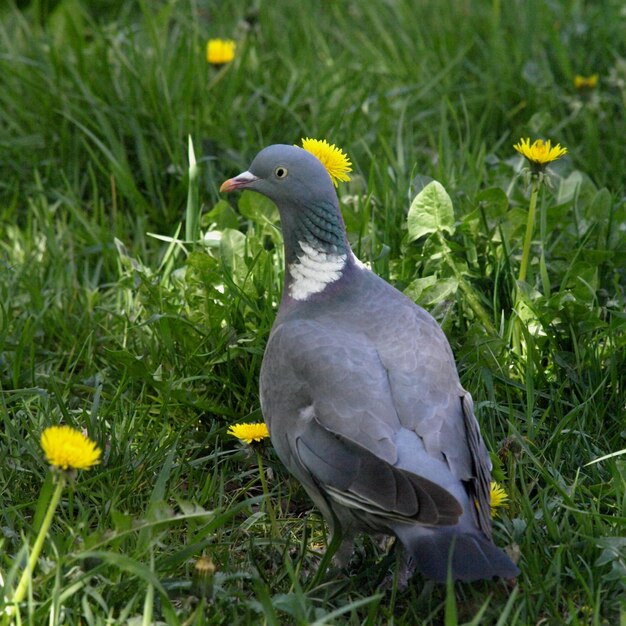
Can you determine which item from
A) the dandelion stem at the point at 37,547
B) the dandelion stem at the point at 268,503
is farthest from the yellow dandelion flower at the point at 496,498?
the dandelion stem at the point at 37,547

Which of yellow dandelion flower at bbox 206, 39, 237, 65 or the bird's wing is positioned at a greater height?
the bird's wing

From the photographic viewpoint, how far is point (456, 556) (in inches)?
102

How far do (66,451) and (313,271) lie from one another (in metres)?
1.05

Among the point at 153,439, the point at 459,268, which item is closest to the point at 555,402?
the point at 459,268

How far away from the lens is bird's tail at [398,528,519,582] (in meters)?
2.56

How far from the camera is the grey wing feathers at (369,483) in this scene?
259cm

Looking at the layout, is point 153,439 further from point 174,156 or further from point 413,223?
point 174,156

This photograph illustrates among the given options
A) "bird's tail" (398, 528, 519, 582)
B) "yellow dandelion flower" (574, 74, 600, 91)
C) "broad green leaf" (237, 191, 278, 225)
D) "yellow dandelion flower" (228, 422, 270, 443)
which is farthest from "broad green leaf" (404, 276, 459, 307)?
"yellow dandelion flower" (574, 74, 600, 91)

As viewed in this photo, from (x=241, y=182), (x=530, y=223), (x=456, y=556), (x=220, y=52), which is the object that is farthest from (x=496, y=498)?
(x=220, y=52)

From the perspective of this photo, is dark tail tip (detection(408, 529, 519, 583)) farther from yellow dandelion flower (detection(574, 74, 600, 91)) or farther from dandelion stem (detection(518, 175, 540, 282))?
yellow dandelion flower (detection(574, 74, 600, 91))

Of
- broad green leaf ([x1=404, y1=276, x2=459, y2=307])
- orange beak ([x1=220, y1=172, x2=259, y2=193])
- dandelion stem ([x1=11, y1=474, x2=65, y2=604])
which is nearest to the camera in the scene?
dandelion stem ([x1=11, y1=474, x2=65, y2=604])

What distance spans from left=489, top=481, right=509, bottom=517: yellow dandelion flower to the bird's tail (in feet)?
1.29

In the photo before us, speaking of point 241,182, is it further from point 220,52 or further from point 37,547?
point 220,52

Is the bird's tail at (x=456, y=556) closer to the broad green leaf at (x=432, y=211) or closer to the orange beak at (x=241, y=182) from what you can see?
the orange beak at (x=241, y=182)
